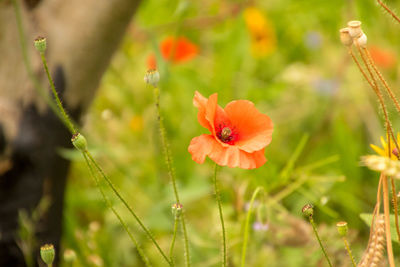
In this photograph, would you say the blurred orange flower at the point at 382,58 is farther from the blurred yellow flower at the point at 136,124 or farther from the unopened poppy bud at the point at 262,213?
the unopened poppy bud at the point at 262,213

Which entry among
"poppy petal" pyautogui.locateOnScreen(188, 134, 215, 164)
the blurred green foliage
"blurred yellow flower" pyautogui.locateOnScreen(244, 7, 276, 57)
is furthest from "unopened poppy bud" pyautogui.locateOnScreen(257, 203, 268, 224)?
"blurred yellow flower" pyautogui.locateOnScreen(244, 7, 276, 57)

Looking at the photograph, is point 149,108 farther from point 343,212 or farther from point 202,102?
point 202,102

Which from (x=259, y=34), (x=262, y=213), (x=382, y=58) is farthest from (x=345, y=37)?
(x=259, y=34)

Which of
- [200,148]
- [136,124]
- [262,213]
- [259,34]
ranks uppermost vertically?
[259,34]

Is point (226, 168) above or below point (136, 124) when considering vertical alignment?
below

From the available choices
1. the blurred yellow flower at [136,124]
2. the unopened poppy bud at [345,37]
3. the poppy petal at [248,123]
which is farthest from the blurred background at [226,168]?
the unopened poppy bud at [345,37]

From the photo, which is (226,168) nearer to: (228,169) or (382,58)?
(228,169)

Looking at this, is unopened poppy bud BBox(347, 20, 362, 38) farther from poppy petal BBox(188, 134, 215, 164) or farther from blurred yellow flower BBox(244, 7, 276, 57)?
blurred yellow flower BBox(244, 7, 276, 57)
